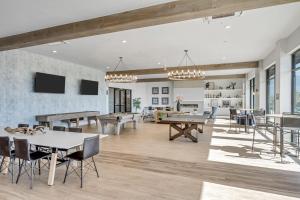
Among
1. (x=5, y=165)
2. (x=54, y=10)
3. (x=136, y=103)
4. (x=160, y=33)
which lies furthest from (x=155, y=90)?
(x=5, y=165)

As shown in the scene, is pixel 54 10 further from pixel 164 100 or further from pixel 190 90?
pixel 164 100

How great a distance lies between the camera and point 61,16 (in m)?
3.77

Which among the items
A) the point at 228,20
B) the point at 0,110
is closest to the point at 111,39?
the point at 228,20

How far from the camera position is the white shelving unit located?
14.4 m

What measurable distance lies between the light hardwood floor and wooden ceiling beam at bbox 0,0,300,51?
104 inches

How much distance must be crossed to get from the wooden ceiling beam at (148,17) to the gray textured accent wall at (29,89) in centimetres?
234

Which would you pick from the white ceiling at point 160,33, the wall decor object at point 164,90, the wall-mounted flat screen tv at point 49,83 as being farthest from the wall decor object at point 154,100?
the wall-mounted flat screen tv at point 49,83

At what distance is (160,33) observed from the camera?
4.91 meters

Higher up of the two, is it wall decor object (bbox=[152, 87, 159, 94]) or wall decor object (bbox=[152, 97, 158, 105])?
wall decor object (bbox=[152, 87, 159, 94])

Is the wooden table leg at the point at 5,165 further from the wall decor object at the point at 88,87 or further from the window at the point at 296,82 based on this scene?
the window at the point at 296,82

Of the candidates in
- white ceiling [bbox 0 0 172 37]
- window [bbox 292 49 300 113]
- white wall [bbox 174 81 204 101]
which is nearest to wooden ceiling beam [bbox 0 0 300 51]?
white ceiling [bbox 0 0 172 37]

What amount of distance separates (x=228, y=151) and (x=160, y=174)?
2.28m

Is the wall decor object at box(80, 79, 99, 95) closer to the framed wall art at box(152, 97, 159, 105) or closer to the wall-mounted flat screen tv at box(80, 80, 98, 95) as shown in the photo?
the wall-mounted flat screen tv at box(80, 80, 98, 95)

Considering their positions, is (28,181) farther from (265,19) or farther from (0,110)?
(265,19)
